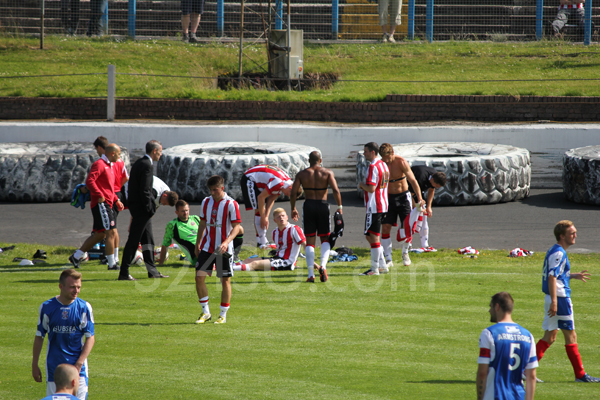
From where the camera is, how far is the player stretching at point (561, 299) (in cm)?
620

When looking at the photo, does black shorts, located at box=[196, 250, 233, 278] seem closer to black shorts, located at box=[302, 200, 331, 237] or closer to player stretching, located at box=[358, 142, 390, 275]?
black shorts, located at box=[302, 200, 331, 237]

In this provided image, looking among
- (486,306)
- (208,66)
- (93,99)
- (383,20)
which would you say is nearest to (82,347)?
(486,306)

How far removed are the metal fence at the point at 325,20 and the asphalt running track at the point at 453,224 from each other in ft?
40.9

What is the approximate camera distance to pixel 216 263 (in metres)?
7.96

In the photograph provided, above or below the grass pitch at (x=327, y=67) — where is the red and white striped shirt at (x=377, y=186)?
below

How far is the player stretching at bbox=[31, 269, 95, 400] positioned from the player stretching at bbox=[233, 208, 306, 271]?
564 cm

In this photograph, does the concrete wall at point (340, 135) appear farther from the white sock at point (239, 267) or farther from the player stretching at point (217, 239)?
the player stretching at point (217, 239)

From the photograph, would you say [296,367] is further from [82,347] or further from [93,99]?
[93,99]

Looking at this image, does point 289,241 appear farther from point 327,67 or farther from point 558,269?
point 327,67

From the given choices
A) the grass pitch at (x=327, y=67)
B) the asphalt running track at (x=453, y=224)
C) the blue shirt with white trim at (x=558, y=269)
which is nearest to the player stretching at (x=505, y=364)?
the blue shirt with white trim at (x=558, y=269)

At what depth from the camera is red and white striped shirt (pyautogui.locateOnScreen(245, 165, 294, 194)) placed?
42.1ft

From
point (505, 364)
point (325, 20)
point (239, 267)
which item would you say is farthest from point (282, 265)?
point (325, 20)

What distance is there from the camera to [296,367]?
655 centimetres

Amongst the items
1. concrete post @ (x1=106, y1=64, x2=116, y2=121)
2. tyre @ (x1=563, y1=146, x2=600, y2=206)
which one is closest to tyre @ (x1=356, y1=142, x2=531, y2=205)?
tyre @ (x1=563, y1=146, x2=600, y2=206)
